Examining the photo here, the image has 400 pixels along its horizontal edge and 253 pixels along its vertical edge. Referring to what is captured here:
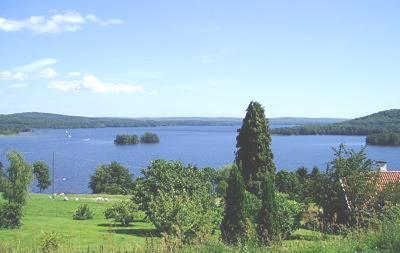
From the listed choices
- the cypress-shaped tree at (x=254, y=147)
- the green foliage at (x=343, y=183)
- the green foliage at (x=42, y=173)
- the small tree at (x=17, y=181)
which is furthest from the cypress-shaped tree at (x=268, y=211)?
the green foliage at (x=42, y=173)

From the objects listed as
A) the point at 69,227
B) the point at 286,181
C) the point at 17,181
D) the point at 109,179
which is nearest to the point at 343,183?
the point at 69,227

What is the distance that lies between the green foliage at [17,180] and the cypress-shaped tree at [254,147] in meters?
19.3

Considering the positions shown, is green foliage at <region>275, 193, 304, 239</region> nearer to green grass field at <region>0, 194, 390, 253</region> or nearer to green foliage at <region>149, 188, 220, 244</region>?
green grass field at <region>0, 194, 390, 253</region>

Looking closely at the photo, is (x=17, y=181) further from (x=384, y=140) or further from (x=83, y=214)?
(x=384, y=140)

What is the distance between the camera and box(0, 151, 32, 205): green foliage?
4297 cm

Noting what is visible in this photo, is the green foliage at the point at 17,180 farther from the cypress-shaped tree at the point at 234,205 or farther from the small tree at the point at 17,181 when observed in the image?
the cypress-shaped tree at the point at 234,205

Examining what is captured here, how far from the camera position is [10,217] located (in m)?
33.4

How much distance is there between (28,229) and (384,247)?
92.2 feet

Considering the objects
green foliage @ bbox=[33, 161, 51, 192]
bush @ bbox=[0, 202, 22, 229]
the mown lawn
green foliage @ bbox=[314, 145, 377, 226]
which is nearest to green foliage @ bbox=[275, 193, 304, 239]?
green foliage @ bbox=[314, 145, 377, 226]

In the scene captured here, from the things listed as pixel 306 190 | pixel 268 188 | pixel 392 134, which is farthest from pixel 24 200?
pixel 392 134

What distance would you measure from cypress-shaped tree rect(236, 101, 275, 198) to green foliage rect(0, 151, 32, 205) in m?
19.3

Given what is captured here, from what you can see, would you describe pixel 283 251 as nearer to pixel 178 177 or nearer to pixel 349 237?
pixel 349 237

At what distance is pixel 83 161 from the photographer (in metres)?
139

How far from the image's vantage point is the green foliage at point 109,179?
85.8 meters
